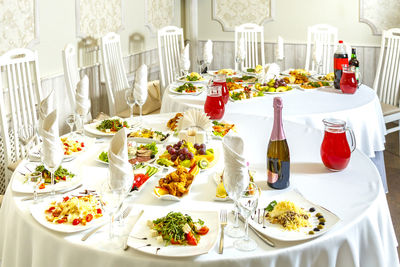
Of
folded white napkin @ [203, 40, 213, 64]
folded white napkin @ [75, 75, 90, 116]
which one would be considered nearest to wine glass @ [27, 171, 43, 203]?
folded white napkin @ [75, 75, 90, 116]

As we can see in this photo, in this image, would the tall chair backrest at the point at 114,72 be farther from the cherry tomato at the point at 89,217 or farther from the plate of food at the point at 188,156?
the cherry tomato at the point at 89,217

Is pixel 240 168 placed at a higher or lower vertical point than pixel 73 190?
higher

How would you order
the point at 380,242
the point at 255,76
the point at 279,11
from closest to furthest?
the point at 380,242 → the point at 255,76 → the point at 279,11

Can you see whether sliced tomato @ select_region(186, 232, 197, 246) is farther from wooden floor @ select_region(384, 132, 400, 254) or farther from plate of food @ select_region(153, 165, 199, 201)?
wooden floor @ select_region(384, 132, 400, 254)

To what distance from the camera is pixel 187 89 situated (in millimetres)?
3039

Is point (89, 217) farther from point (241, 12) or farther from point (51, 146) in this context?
point (241, 12)

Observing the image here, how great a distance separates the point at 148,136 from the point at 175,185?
22.9 inches

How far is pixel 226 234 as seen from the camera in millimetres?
1241

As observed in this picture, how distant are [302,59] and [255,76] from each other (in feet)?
6.33

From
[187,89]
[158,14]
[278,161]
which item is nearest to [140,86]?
[187,89]

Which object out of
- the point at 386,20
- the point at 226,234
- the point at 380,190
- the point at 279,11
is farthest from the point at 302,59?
the point at 226,234

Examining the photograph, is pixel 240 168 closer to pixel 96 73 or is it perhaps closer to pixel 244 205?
pixel 244 205

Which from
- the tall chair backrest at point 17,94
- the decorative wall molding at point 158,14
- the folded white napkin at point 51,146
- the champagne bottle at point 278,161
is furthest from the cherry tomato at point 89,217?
the decorative wall molding at point 158,14

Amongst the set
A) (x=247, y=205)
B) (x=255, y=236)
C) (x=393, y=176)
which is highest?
(x=247, y=205)
